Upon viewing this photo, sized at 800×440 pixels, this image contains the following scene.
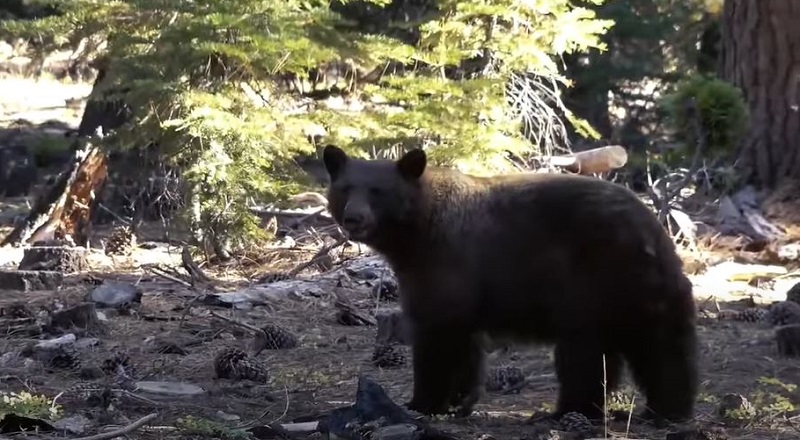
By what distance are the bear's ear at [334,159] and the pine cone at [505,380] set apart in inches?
63.0

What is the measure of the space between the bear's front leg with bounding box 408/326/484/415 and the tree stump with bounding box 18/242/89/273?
5.35m

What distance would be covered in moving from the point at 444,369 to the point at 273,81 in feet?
19.4

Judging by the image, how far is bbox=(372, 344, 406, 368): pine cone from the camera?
704 centimetres

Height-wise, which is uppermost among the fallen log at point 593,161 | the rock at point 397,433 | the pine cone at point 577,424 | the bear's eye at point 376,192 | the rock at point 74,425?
the bear's eye at point 376,192

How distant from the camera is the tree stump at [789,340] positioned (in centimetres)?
695

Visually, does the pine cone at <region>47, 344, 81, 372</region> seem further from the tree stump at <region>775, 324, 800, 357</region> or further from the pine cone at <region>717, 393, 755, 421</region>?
the tree stump at <region>775, 324, 800, 357</region>

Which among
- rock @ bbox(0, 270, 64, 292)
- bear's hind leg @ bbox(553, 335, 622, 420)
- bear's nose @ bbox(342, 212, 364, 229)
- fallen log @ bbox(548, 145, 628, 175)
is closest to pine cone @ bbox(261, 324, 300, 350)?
bear's nose @ bbox(342, 212, 364, 229)

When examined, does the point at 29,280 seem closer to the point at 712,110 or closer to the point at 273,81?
the point at 273,81

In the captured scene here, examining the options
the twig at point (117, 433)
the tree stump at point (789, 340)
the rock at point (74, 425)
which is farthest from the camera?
the tree stump at point (789, 340)

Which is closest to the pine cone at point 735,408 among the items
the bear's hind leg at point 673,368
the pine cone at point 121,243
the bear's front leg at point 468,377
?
the bear's hind leg at point 673,368

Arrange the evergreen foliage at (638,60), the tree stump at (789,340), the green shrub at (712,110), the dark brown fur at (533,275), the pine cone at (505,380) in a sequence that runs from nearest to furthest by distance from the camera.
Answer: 1. the dark brown fur at (533,275)
2. the pine cone at (505,380)
3. the tree stump at (789,340)
4. the green shrub at (712,110)
5. the evergreen foliage at (638,60)

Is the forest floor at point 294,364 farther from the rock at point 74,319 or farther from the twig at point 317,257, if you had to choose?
the twig at point 317,257

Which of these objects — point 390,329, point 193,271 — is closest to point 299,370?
point 390,329

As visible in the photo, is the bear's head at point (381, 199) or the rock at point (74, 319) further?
the rock at point (74, 319)
